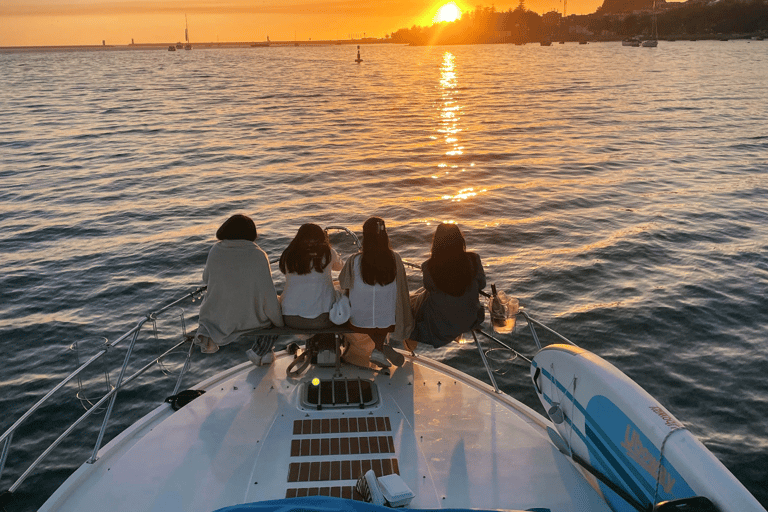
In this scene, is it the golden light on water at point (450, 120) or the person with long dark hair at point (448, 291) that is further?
the golden light on water at point (450, 120)

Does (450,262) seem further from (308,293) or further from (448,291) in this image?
(308,293)

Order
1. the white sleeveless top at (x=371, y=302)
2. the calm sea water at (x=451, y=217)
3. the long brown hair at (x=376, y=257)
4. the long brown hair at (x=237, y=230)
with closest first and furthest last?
the long brown hair at (x=376, y=257)
the long brown hair at (x=237, y=230)
the white sleeveless top at (x=371, y=302)
the calm sea water at (x=451, y=217)

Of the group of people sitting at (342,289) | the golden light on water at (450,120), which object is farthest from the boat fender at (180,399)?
the golden light on water at (450,120)

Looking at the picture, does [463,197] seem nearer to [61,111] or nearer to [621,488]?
[621,488]

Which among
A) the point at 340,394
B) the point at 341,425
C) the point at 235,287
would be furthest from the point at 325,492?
the point at 235,287

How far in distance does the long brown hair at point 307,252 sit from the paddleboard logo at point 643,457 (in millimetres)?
3087

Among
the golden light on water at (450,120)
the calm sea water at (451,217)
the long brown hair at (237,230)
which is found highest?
the golden light on water at (450,120)

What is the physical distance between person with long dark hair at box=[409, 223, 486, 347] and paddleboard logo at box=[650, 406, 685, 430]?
6.85ft

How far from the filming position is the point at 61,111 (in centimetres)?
4431

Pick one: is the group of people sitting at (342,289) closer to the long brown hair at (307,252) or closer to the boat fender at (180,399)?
the long brown hair at (307,252)

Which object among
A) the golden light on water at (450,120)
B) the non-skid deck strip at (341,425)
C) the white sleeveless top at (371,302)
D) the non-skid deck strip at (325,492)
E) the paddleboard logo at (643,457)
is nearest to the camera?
the paddleboard logo at (643,457)

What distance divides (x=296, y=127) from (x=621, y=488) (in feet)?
112

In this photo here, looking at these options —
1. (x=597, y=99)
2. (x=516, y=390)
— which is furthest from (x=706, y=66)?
(x=516, y=390)

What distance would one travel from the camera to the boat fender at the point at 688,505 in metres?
3.11
